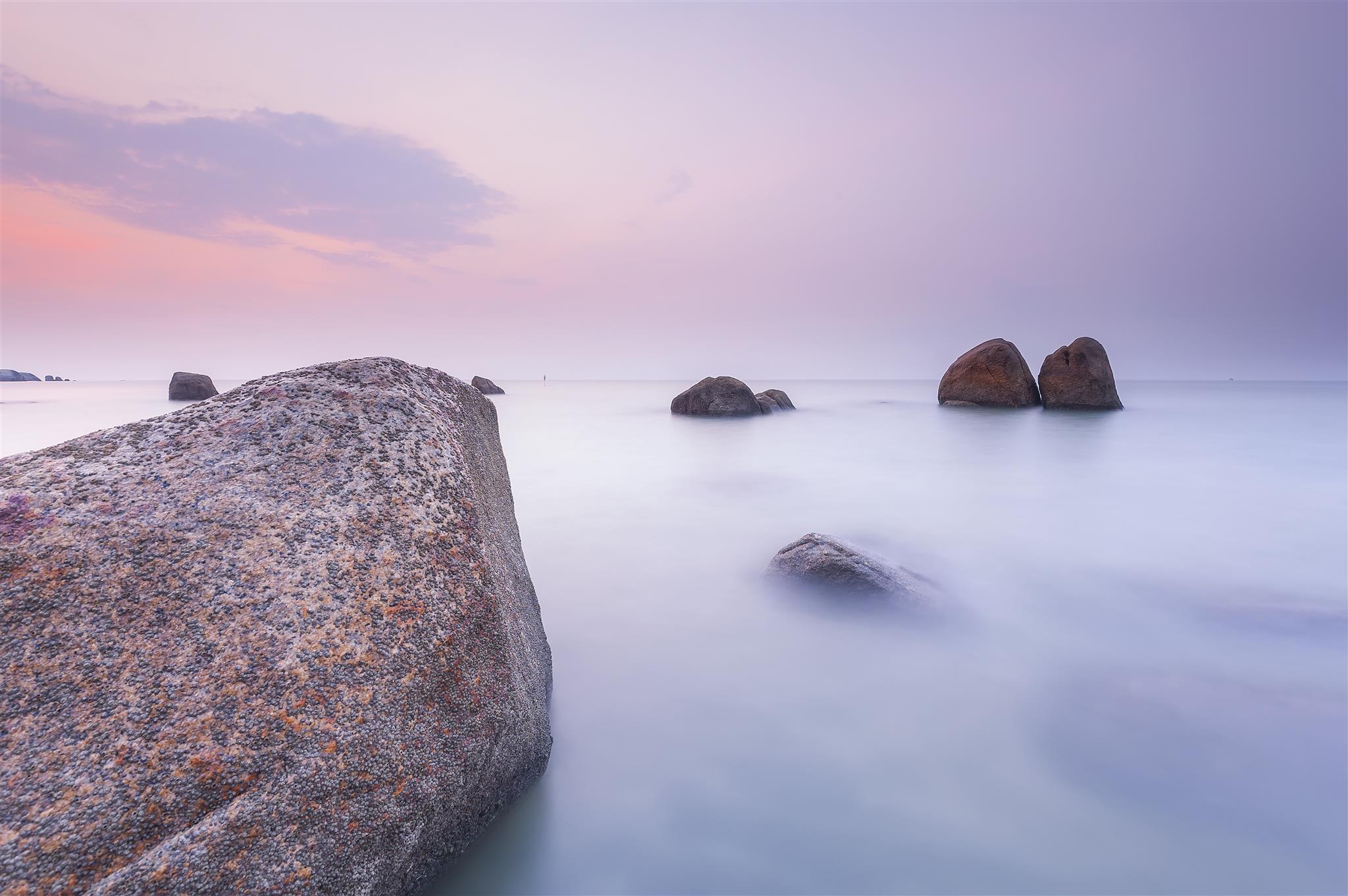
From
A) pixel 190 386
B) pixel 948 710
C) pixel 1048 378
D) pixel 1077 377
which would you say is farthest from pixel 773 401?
pixel 190 386

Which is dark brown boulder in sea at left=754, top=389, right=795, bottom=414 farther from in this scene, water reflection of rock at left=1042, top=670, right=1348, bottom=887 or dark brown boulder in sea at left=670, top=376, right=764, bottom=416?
water reflection of rock at left=1042, top=670, right=1348, bottom=887

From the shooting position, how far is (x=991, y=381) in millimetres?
23922

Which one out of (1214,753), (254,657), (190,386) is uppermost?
(190,386)

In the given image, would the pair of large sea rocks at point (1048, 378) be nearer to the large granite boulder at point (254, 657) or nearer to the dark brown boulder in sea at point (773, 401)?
the dark brown boulder in sea at point (773, 401)

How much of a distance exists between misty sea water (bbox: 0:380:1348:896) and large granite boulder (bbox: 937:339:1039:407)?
16.0 metres

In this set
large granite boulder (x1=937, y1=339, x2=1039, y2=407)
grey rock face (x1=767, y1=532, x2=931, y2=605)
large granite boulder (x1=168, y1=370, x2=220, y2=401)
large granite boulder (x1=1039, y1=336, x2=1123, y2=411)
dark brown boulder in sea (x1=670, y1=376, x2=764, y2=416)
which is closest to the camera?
grey rock face (x1=767, y1=532, x2=931, y2=605)

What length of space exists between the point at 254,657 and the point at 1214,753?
14.0ft

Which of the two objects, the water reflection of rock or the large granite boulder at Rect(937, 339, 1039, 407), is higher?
the large granite boulder at Rect(937, 339, 1039, 407)

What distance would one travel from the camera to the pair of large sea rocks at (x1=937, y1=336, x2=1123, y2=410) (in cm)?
2283

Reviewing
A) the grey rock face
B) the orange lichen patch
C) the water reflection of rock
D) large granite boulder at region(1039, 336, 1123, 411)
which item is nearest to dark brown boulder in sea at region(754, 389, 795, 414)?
large granite boulder at region(1039, 336, 1123, 411)

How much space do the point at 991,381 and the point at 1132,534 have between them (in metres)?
18.6

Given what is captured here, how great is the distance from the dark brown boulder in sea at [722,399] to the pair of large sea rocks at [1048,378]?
9567 mm

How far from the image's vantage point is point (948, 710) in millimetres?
3377

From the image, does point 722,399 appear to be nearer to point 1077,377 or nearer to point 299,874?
point 1077,377
